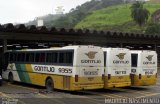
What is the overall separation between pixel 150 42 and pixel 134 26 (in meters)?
69.2

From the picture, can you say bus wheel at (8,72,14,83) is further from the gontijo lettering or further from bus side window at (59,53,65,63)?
bus side window at (59,53,65,63)

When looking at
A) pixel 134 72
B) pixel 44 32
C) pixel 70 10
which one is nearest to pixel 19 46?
pixel 44 32

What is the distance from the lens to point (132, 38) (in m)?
39.2

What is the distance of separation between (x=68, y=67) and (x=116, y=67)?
303 centimetres

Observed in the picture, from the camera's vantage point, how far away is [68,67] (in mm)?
20016

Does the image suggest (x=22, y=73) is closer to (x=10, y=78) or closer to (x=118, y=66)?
(x=10, y=78)

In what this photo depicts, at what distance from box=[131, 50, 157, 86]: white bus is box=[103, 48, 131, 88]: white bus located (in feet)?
3.30

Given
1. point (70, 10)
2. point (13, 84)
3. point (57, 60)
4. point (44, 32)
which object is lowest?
point (13, 84)

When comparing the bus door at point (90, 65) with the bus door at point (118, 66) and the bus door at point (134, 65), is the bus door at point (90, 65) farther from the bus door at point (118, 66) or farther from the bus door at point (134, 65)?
the bus door at point (134, 65)

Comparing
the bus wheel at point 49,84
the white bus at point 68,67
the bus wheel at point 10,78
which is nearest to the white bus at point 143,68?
the white bus at point 68,67

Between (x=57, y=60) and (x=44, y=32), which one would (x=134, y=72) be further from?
(x=44, y=32)

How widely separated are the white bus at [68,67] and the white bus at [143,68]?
3246mm

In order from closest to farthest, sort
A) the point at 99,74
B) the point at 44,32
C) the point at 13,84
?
1. the point at 99,74
2. the point at 13,84
3. the point at 44,32

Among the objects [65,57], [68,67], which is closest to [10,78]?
[65,57]
